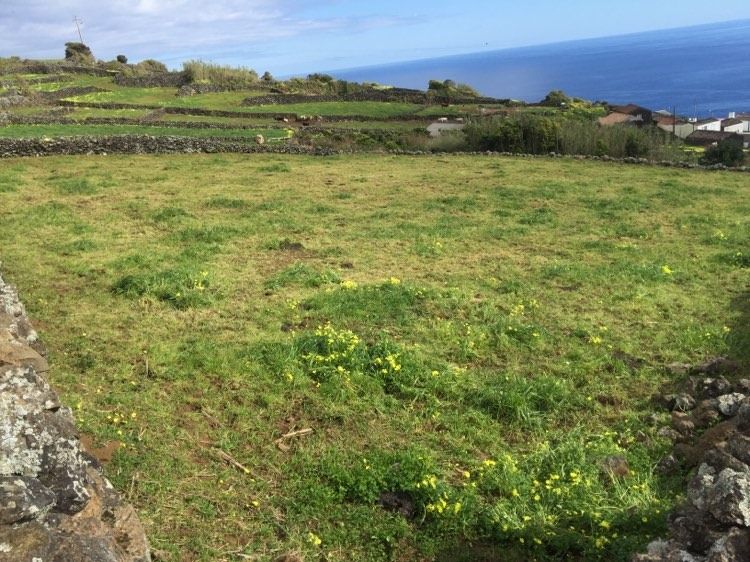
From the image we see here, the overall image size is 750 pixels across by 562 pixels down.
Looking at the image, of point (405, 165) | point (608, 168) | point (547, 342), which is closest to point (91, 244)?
point (547, 342)

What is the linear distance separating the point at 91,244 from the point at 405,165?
13.8 m

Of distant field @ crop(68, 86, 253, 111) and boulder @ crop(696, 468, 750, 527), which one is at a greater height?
distant field @ crop(68, 86, 253, 111)

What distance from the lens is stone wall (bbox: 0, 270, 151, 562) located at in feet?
10.4

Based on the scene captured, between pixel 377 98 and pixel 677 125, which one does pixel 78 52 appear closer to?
pixel 377 98

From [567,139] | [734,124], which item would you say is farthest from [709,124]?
[567,139]

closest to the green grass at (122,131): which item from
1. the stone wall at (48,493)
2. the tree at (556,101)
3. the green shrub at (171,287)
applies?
the green shrub at (171,287)

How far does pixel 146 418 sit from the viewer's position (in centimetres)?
648

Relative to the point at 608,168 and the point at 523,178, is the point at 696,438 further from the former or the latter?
the point at 608,168

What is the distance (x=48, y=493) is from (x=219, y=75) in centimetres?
6208

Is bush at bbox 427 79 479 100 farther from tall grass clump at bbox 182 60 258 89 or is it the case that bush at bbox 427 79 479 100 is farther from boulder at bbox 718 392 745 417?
boulder at bbox 718 392 745 417

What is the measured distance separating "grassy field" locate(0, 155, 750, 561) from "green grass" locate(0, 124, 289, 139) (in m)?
12.7

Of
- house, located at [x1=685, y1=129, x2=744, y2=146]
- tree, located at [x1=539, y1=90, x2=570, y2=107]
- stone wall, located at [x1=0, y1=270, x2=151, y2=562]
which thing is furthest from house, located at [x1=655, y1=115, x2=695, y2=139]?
stone wall, located at [x1=0, y1=270, x2=151, y2=562]

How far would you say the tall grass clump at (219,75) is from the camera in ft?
190

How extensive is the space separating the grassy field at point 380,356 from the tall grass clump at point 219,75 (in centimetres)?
4482
